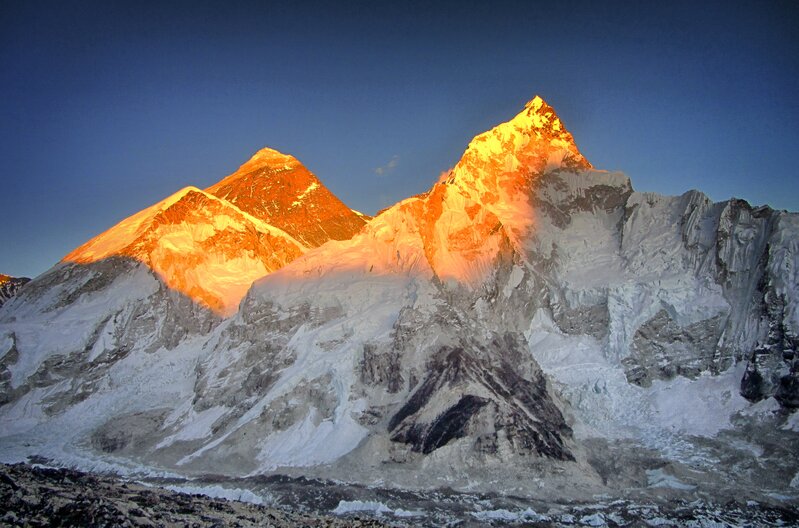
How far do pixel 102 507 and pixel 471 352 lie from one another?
221 ft

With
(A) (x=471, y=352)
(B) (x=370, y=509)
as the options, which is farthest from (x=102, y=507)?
(A) (x=471, y=352)

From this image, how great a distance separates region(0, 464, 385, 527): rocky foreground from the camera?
3275 cm

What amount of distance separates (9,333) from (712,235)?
125842 mm

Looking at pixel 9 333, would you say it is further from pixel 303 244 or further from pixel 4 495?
pixel 4 495

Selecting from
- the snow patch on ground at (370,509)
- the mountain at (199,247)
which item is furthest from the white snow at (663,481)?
the mountain at (199,247)

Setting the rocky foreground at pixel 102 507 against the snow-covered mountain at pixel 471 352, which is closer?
the rocky foreground at pixel 102 507

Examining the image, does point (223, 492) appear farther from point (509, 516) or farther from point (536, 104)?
point (536, 104)

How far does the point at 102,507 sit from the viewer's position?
3406 centimetres

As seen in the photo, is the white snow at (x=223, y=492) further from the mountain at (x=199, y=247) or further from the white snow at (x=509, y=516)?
the mountain at (x=199, y=247)

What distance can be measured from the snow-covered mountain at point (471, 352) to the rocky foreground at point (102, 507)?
37.2 meters

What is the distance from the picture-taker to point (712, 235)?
113750mm

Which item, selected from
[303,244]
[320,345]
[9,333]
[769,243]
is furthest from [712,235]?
[9,333]

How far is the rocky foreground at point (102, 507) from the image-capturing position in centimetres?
3275

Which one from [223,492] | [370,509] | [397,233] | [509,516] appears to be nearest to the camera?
[509,516]
